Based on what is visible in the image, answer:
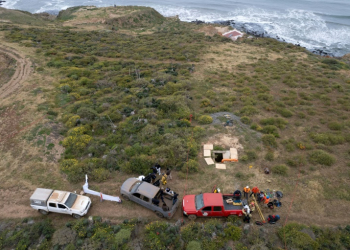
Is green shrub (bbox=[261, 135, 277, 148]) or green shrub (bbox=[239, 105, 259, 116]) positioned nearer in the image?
green shrub (bbox=[261, 135, 277, 148])

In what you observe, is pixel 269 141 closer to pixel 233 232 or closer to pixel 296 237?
pixel 296 237

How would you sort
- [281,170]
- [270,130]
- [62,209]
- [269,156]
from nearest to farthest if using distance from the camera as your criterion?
[62,209], [281,170], [269,156], [270,130]

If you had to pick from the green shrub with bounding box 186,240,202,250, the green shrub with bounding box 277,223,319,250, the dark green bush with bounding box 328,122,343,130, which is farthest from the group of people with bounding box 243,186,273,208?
the dark green bush with bounding box 328,122,343,130

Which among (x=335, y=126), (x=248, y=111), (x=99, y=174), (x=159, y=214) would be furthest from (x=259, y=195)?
(x=335, y=126)

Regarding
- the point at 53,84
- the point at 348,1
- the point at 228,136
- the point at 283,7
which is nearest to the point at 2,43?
the point at 53,84

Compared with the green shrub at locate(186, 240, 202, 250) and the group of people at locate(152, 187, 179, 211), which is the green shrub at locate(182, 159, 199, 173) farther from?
the green shrub at locate(186, 240, 202, 250)

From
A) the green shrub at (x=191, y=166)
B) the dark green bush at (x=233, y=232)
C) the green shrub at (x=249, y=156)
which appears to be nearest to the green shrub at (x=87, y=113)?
the green shrub at (x=191, y=166)
